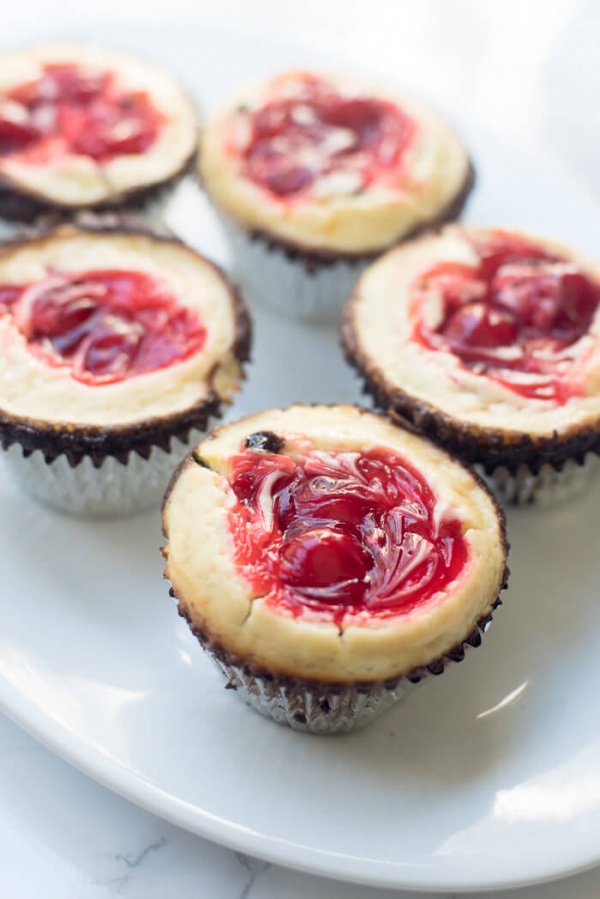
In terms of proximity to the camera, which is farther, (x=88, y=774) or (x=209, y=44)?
(x=209, y=44)

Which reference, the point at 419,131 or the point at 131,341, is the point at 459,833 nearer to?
the point at 131,341

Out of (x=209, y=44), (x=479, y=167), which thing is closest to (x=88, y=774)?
(x=479, y=167)

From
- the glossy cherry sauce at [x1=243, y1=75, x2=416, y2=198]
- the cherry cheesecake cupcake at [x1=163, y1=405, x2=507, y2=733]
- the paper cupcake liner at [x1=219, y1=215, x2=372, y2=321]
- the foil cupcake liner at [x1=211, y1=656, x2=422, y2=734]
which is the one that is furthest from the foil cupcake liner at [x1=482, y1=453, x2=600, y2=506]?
the glossy cherry sauce at [x1=243, y1=75, x2=416, y2=198]

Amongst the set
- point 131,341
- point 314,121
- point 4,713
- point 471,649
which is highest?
point 314,121

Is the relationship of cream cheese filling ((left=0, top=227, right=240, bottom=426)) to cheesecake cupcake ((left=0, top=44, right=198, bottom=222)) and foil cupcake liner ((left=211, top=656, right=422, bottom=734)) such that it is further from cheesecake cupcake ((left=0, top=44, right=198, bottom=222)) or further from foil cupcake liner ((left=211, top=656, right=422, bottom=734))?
foil cupcake liner ((left=211, top=656, right=422, bottom=734))

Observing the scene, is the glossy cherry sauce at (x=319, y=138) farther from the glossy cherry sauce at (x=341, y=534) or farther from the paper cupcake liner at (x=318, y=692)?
the paper cupcake liner at (x=318, y=692)

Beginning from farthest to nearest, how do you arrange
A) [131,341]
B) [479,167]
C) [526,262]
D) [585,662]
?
[479,167], [526,262], [131,341], [585,662]

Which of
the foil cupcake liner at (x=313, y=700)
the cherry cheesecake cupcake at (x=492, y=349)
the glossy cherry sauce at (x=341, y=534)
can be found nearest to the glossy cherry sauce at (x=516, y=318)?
the cherry cheesecake cupcake at (x=492, y=349)
